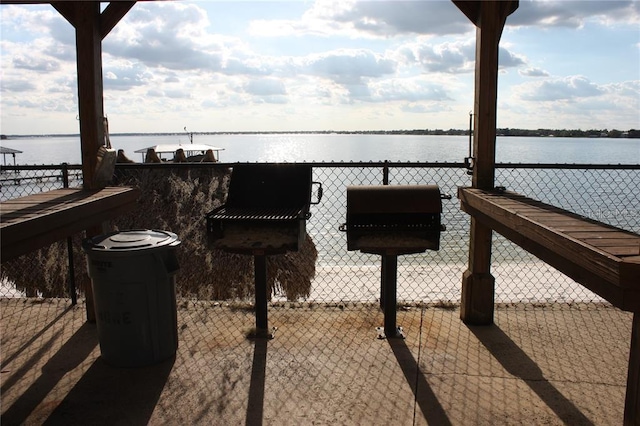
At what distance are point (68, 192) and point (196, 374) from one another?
1964 mm

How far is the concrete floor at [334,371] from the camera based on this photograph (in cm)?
322

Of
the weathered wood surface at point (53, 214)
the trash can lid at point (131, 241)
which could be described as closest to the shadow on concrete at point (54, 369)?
the trash can lid at point (131, 241)

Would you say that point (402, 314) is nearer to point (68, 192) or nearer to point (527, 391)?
point (527, 391)

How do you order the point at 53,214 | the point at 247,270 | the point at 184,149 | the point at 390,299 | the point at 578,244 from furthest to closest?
the point at 184,149 < the point at 247,270 < the point at 390,299 < the point at 53,214 < the point at 578,244

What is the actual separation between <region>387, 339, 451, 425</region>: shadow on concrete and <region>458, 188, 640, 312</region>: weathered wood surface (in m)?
1.16

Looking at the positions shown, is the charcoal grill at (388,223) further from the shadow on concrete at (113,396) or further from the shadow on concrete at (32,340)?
the shadow on concrete at (32,340)

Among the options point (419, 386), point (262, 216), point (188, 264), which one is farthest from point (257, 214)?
point (188, 264)

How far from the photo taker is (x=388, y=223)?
425cm

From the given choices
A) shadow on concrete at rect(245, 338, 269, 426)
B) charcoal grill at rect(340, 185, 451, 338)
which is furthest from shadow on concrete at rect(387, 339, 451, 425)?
shadow on concrete at rect(245, 338, 269, 426)

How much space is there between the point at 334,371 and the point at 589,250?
2.08 meters

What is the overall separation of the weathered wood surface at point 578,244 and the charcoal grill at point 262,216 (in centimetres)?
154

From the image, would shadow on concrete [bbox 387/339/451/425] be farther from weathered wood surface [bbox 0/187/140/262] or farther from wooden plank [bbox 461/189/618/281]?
weathered wood surface [bbox 0/187/140/262]

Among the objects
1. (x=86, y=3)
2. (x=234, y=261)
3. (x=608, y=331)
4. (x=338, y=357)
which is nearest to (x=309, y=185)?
(x=338, y=357)

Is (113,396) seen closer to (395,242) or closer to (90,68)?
(395,242)
